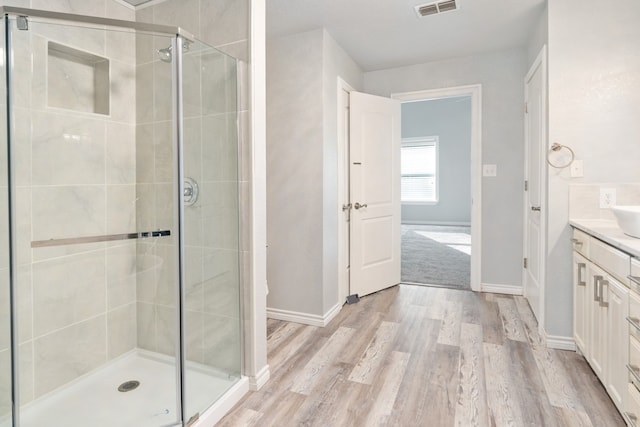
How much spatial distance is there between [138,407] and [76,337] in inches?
23.0

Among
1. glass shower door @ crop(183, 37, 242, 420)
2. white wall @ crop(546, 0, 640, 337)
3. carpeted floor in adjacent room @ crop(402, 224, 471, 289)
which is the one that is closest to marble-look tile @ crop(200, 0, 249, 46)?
glass shower door @ crop(183, 37, 242, 420)

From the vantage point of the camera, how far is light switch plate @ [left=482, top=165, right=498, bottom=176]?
3521 mm

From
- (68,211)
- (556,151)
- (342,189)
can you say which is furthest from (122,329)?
(556,151)

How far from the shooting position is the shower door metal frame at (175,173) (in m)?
1.45

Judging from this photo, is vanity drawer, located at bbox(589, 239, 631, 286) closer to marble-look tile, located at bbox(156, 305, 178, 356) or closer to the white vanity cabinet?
the white vanity cabinet

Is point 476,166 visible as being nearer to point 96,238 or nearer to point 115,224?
point 115,224

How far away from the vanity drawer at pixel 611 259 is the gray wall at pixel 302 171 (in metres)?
1.74

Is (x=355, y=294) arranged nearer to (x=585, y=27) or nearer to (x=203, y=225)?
(x=203, y=225)

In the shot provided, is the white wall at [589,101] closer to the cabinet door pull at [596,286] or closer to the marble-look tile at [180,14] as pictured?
the cabinet door pull at [596,286]

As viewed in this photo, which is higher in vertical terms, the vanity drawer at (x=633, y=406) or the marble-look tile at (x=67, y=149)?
A: the marble-look tile at (x=67, y=149)

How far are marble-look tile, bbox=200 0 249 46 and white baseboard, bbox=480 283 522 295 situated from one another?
3179 millimetres

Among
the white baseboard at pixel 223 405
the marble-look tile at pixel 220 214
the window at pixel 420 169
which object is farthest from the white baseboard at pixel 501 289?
the window at pixel 420 169

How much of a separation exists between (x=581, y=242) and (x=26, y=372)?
307cm

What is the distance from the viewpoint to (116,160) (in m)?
2.10
